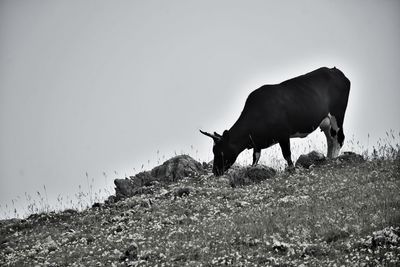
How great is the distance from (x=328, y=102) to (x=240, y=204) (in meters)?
10.6

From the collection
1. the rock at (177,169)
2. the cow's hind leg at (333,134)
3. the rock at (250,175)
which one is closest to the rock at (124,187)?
the rock at (177,169)

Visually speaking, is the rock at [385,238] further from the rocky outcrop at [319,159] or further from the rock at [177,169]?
the rock at [177,169]

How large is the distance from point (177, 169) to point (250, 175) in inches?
142

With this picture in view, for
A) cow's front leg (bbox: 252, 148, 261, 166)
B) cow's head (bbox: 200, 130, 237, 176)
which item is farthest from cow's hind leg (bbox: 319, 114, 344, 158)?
cow's head (bbox: 200, 130, 237, 176)

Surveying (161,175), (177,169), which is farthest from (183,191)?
(161,175)

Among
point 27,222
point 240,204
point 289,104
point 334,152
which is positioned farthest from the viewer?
point 334,152

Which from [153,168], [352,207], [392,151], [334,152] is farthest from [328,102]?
[352,207]

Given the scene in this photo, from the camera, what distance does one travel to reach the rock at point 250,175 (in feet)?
65.0

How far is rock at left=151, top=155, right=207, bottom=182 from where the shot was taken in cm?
2242

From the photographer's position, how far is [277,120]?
Result: 896 inches

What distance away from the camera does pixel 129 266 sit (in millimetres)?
11883

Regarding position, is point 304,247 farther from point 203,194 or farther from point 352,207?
point 203,194

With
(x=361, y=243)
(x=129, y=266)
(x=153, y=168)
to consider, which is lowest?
(x=361, y=243)

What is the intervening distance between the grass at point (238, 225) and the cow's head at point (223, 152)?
7.95ft
